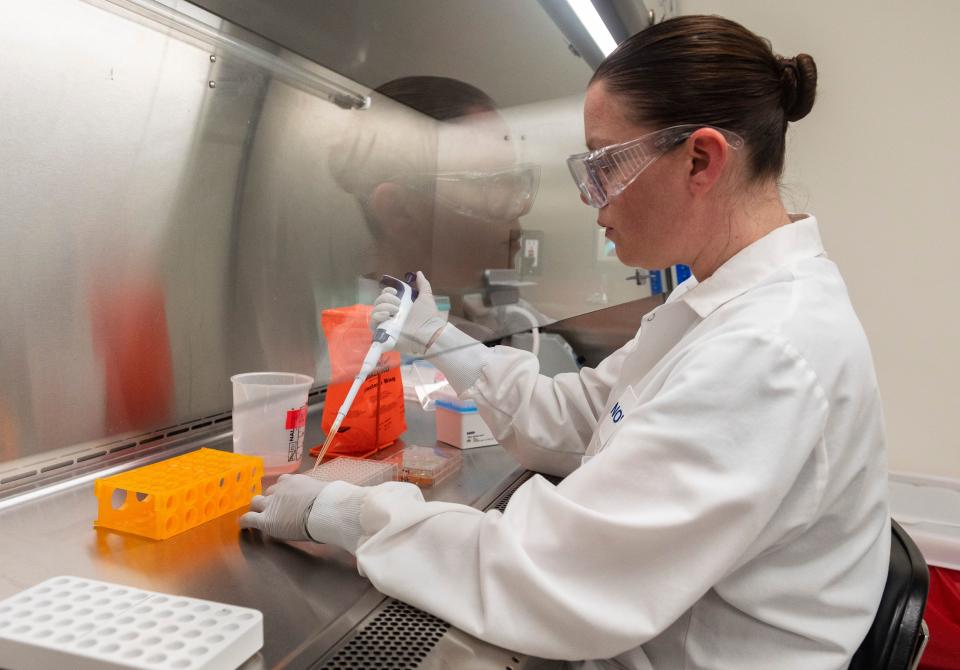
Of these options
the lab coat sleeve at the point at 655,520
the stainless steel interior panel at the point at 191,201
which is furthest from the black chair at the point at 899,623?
the stainless steel interior panel at the point at 191,201

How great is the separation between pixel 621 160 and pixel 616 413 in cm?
37

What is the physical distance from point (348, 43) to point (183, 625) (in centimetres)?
96

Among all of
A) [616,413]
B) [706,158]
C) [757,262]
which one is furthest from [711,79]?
[616,413]

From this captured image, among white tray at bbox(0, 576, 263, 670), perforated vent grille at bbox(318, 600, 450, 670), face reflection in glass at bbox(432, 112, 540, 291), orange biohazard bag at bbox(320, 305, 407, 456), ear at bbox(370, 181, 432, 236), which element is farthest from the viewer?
face reflection in glass at bbox(432, 112, 540, 291)

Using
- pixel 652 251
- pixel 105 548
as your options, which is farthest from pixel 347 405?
pixel 652 251

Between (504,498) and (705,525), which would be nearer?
(705,525)

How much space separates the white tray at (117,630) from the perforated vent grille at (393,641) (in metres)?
0.09

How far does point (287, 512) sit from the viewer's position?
0.87 m

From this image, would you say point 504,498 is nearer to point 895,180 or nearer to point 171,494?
point 171,494

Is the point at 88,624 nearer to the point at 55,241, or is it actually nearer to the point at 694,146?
the point at 55,241

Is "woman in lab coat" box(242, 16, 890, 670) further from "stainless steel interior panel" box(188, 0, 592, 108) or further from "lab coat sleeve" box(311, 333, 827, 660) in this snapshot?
"stainless steel interior panel" box(188, 0, 592, 108)

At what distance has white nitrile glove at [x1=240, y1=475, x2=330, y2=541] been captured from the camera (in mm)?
860

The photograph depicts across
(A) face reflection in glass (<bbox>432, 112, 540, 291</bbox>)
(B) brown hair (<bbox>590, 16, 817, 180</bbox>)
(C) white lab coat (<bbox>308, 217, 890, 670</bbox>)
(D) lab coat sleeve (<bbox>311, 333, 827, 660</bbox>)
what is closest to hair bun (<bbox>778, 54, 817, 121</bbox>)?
(B) brown hair (<bbox>590, 16, 817, 180</bbox>)

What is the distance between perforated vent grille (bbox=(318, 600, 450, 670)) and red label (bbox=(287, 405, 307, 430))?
17.1 inches
